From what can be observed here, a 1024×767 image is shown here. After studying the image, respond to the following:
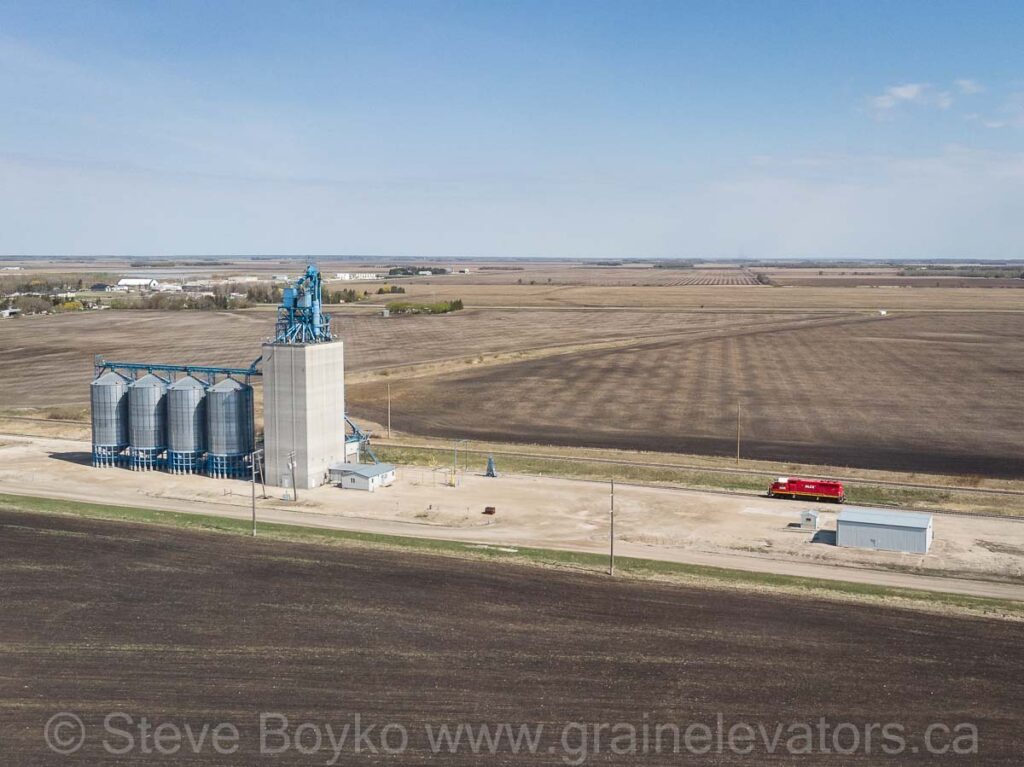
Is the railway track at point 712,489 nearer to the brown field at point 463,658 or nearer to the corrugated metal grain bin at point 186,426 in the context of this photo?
the corrugated metal grain bin at point 186,426

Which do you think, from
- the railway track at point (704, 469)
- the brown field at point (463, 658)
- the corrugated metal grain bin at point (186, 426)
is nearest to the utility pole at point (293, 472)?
the corrugated metal grain bin at point (186, 426)

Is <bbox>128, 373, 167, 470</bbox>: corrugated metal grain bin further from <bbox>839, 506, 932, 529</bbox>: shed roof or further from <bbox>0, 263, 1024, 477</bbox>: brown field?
<bbox>839, 506, 932, 529</bbox>: shed roof

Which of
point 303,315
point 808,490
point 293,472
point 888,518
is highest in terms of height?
point 303,315

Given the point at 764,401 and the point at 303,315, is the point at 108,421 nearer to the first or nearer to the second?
the point at 303,315

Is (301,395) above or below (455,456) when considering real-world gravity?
above

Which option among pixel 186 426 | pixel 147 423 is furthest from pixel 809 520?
pixel 147 423

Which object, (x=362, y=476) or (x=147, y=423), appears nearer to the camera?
(x=362, y=476)

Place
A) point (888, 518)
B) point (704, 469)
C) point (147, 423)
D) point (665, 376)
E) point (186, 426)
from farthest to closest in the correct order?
point (665, 376)
point (147, 423)
point (704, 469)
point (186, 426)
point (888, 518)

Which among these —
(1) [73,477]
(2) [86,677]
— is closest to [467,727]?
(2) [86,677]

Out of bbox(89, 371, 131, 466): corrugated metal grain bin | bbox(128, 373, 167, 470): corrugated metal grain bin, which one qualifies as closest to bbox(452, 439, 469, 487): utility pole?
bbox(128, 373, 167, 470): corrugated metal grain bin
